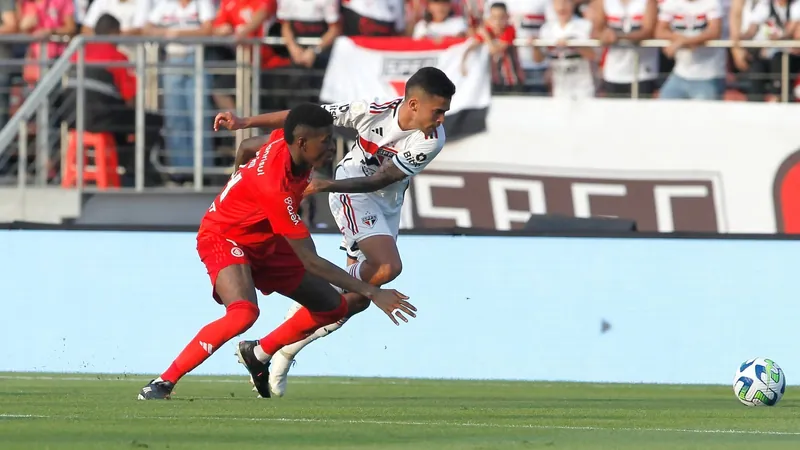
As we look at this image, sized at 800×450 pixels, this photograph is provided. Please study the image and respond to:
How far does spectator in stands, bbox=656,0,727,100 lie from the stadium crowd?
10mm

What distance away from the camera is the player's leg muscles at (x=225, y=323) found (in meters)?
9.11

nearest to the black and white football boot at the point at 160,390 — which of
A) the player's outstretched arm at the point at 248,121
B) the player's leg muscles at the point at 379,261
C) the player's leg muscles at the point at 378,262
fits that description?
the player's outstretched arm at the point at 248,121

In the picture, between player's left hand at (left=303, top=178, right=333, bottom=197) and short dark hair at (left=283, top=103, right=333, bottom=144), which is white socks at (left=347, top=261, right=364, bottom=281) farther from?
short dark hair at (left=283, top=103, right=333, bottom=144)

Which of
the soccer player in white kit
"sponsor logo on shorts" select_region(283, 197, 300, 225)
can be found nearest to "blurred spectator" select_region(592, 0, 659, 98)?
the soccer player in white kit

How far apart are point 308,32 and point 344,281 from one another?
7806 mm

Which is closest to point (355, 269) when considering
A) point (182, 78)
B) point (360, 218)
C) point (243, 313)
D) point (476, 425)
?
point (360, 218)

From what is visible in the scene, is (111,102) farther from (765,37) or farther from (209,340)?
(209,340)

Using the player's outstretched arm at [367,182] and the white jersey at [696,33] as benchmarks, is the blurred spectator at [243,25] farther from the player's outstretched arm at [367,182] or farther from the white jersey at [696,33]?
the player's outstretched arm at [367,182]

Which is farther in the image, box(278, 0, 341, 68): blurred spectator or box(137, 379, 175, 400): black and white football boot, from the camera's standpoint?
box(278, 0, 341, 68): blurred spectator

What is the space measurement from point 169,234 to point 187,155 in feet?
9.59

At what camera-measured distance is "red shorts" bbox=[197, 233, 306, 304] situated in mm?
9500

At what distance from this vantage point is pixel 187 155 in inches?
641

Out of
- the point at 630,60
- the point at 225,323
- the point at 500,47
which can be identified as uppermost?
the point at 500,47

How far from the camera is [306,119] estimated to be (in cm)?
881
